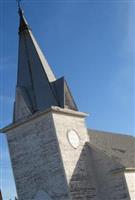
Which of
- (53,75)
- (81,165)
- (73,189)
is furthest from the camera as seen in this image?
(53,75)

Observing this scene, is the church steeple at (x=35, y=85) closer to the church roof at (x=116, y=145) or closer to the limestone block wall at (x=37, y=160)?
the limestone block wall at (x=37, y=160)

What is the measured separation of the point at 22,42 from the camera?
101ft

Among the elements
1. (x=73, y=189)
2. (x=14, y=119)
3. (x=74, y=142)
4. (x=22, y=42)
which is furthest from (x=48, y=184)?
(x=22, y=42)

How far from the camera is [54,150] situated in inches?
1016

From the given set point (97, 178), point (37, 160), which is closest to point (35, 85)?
point (37, 160)

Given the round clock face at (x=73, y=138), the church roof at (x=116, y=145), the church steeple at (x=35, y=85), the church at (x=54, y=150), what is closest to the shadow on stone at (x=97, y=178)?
the church at (x=54, y=150)

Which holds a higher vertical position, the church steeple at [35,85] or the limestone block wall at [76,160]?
the church steeple at [35,85]

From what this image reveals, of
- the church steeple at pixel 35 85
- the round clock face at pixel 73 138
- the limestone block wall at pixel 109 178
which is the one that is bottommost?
the limestone block wall at pixel 109 178

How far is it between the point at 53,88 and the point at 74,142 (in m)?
4.07

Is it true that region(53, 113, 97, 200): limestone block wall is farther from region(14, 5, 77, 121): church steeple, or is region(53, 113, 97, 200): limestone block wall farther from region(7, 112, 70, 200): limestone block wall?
region(14, 5, 77, 121): church steeple

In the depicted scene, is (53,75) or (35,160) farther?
(53,75)

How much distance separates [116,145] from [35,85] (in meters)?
8.68

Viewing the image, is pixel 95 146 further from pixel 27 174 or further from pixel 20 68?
pixel 20 68

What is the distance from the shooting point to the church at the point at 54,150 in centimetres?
2573
